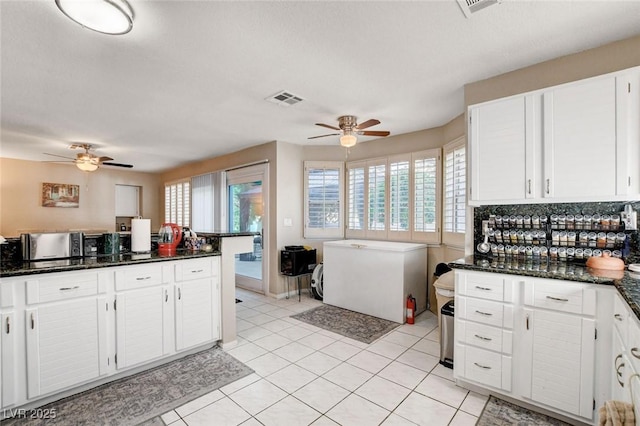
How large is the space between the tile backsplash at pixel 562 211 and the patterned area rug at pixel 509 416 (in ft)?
3.97

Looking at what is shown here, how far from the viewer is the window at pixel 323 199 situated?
200 inches

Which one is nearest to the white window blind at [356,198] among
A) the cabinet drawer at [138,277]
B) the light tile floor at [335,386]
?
the light tile floor at [335,386]

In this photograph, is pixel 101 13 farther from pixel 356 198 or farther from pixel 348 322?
pixel 356 198

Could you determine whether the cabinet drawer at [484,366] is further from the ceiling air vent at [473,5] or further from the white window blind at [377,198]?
the white window blind at [377,198]

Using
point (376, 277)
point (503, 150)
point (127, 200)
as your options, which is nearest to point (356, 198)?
point (376, 277)

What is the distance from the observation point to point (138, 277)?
8.05ft

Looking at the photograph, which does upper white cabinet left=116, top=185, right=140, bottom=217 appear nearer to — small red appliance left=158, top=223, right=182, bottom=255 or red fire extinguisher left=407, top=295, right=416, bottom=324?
small red appliance left=158, top=223, right=182, bottom=255

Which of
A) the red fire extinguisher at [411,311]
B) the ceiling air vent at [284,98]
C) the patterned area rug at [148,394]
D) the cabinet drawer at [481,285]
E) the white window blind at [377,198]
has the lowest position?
the patterned area rug at [148,394]

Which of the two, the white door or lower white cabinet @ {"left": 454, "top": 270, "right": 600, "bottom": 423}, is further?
the white door

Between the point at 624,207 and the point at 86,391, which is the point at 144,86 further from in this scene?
the point at 624,207

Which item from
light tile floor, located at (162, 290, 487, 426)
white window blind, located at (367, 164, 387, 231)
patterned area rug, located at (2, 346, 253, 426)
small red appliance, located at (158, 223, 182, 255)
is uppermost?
white window blind, located at (367, 164, 387, 231)

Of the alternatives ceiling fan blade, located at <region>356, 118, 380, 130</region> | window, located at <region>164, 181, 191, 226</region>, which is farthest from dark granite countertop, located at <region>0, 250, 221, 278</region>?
window, located at <region>164, 181, 191, 226</region>

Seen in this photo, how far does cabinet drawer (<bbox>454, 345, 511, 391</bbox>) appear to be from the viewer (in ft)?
6.82

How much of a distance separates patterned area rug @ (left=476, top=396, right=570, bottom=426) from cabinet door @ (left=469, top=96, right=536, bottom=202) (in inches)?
60.2
